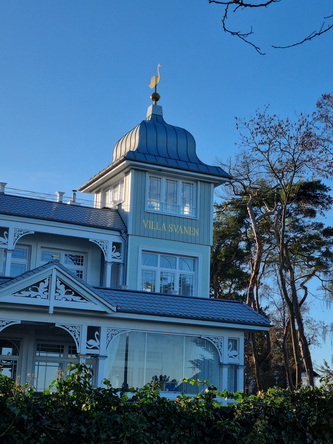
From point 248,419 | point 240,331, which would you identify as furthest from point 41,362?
point 248,419

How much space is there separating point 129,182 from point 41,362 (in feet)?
25.5

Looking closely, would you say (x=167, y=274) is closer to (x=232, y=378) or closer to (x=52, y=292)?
(x=232, y=378)

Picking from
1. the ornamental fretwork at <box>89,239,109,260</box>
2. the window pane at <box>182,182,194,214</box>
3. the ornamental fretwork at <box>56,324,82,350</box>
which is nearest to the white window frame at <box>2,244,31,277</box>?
the ornamental fretwork at <box>89,239,109,260</box>

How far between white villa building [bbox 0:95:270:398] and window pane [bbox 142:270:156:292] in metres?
0.04

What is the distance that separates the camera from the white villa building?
1936cm

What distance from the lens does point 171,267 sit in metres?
26.8

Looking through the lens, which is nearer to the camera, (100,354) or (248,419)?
(248,419)

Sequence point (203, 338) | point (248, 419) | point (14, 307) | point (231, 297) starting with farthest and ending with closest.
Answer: point (231, 297) → point (203, 338) → point (14, 307) → point (248, 419)

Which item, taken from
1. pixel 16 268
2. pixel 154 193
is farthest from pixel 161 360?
pixel 154 193

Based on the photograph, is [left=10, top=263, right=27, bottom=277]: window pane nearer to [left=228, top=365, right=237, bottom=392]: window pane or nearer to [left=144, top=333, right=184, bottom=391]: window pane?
[left=144, top=333, right=184, bottom=391]: window pane

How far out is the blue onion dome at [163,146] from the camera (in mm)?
27547

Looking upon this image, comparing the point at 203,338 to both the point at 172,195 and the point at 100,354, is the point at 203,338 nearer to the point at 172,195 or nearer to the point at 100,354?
the point at 100,354

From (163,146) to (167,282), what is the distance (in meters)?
5.60

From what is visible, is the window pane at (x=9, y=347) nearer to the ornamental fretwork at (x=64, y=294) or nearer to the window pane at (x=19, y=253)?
the window pane at (x=19, y=253)
